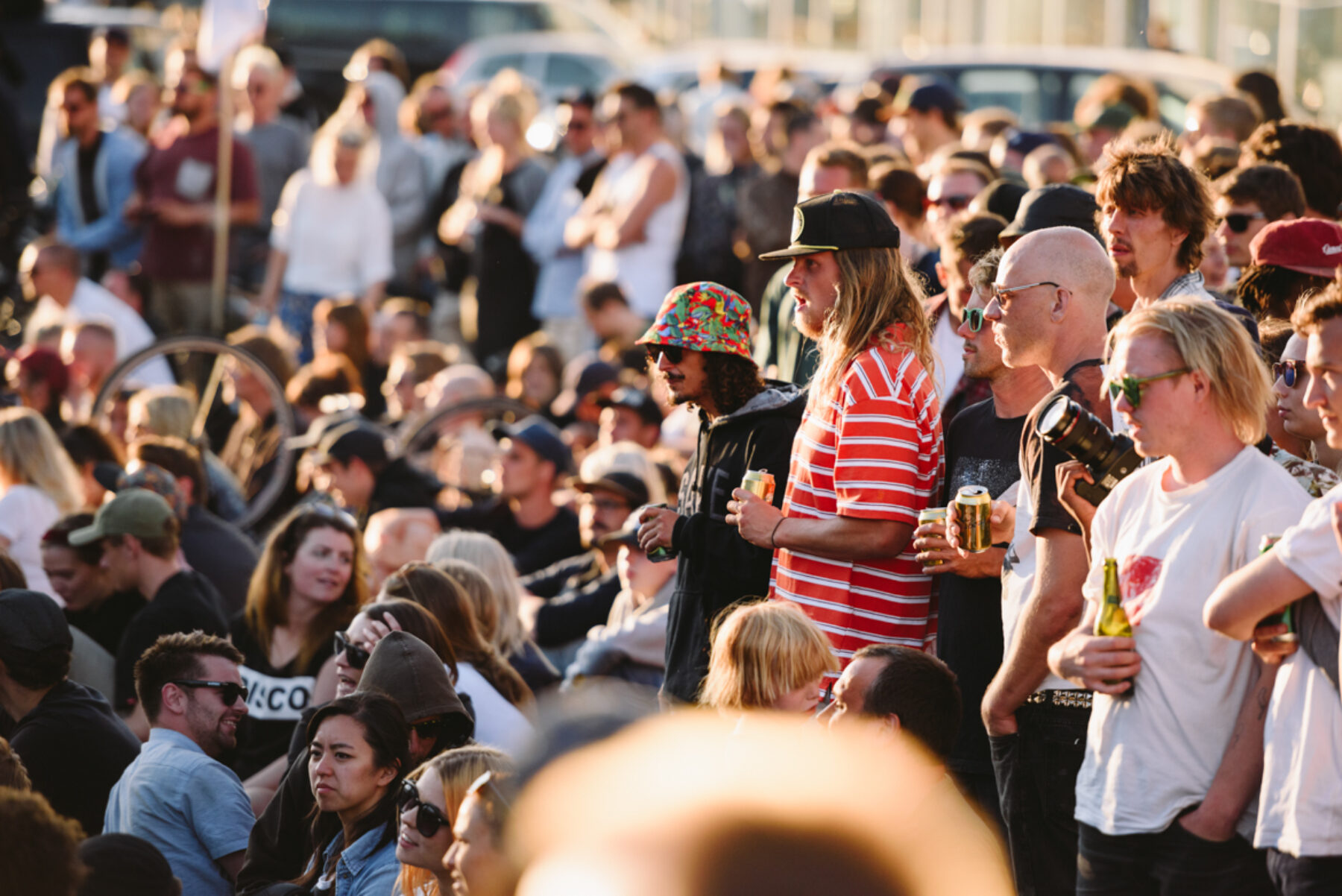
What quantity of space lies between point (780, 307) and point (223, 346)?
4.80 meters

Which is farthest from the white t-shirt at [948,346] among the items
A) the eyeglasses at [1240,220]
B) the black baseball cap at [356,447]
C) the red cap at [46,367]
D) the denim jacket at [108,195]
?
the denim jacket at [108,195]

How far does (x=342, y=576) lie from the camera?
6738 millimetres

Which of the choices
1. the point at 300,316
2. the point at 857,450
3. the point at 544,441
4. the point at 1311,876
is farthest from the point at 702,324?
the point at 300,316

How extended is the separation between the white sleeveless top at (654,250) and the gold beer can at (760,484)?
269 inches

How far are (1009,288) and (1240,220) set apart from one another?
218 cm

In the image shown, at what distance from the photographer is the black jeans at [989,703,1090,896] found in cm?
407

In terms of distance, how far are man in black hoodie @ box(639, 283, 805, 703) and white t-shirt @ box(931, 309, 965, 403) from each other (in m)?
1.05

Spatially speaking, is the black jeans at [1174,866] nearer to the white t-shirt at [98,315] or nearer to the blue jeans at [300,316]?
the white t-shirt at [98,315]

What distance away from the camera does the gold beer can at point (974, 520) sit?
4.19 metres

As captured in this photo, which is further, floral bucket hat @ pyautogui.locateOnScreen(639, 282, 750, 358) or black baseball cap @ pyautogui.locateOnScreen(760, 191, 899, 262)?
floral bucket hat @ pyautogui.locateOnScreen(639, 282, 750, 358)

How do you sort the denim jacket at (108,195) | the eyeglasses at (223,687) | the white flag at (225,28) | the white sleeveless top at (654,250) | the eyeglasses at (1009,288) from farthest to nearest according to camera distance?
the denim jacket at (108,195) < the white flag at (225,28) < the white sleeveless top at (654,250) < the eyeglasses at (223,687) < the eyeglasses at (1009,288)

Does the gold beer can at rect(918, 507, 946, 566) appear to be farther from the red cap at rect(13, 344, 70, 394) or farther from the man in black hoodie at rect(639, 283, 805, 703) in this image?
the red cap at rect(13, 344, 70, 394)

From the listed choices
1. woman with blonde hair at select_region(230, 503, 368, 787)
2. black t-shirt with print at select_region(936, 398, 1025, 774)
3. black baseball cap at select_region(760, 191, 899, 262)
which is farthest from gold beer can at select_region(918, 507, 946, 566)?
woman with blonde hair at select_region(230, 503, 368, 787)

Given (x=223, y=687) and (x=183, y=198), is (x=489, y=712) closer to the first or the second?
(x=223, y=687)
